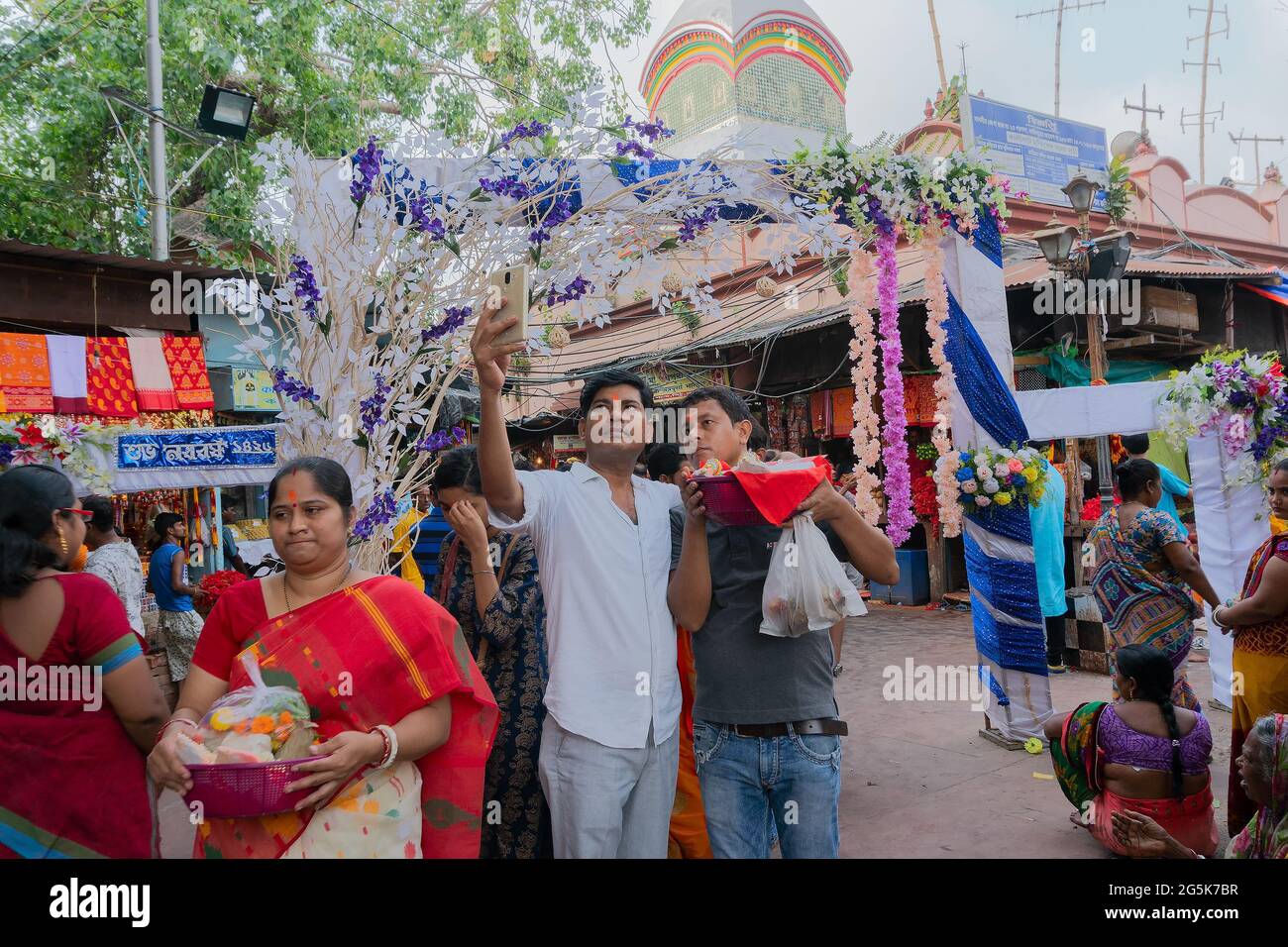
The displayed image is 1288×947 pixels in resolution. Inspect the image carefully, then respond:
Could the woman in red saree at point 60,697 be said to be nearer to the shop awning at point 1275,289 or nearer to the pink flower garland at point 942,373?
the pink flower garland at point 942,373

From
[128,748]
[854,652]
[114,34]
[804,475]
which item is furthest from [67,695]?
[114,34]

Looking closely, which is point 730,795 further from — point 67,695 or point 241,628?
point 67,695

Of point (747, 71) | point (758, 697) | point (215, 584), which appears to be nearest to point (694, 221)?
point (758, 697)

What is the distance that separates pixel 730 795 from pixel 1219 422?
18.2 ft

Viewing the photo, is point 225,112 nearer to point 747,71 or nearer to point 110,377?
point 110,377

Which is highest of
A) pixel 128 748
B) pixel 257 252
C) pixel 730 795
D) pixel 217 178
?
pixel 217 178

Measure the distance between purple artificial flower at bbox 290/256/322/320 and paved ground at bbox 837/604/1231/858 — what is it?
3507mm

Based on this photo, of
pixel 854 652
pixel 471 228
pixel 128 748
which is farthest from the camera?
pixel 854 652

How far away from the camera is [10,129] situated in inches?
418

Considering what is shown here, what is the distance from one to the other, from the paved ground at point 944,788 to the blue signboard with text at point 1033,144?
1079cm

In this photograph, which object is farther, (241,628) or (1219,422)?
(1219,422)

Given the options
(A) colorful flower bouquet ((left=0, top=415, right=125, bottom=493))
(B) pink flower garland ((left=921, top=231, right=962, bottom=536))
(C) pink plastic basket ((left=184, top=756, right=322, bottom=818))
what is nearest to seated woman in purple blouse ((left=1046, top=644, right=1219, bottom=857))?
(B) pink flower garland ((left=921, top=231, right=962, bottom=536))
